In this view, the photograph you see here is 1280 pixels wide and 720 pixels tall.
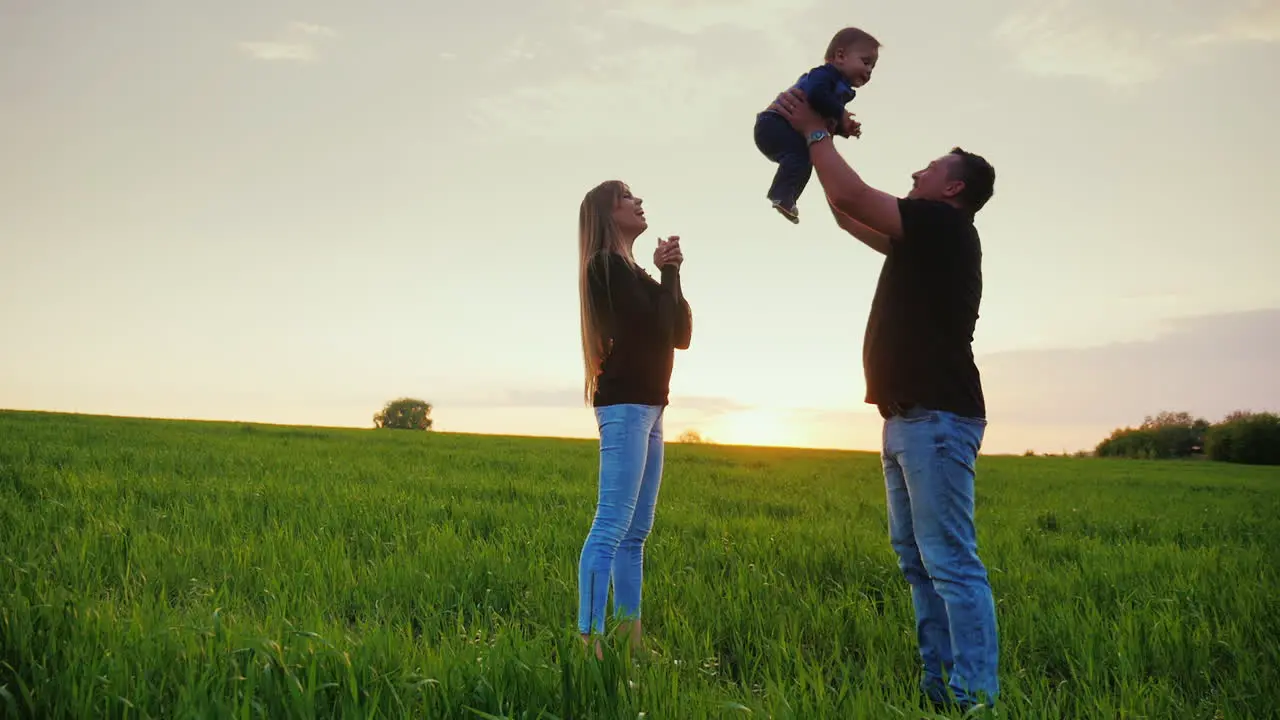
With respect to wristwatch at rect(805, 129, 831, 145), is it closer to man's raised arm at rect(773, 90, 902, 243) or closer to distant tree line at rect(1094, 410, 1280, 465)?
man's raised arm at rect(773, 90, 902, 243)

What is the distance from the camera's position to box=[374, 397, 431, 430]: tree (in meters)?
89.1

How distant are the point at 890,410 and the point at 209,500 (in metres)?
8.99

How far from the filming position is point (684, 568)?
6578 millimetres

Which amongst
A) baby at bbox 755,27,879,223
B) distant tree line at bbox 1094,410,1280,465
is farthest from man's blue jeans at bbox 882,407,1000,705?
distant tree line at bbox 1094,410,1280,465

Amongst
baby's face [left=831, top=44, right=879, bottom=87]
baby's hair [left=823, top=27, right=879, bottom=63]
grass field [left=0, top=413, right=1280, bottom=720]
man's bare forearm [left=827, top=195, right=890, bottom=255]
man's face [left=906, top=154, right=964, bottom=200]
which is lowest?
grass field [left=0, top=413, right=1280, bottom=720]

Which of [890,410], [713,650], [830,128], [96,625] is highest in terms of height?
[830,128]

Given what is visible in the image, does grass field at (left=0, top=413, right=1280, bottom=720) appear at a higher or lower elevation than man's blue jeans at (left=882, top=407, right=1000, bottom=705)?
lower

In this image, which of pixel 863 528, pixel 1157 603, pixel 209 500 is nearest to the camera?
pixel 1157 603

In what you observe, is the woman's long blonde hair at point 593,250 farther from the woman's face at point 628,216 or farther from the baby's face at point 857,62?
the baby's face at point 857,62

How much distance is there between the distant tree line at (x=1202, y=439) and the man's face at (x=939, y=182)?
61.4 m

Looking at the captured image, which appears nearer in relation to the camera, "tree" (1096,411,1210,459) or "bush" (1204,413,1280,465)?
"bush" (1204,413,1280,465)

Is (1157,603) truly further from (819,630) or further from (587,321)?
(587,321)

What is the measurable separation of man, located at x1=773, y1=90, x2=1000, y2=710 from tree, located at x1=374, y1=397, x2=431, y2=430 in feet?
291

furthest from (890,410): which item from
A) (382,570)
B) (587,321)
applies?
(382,570)
